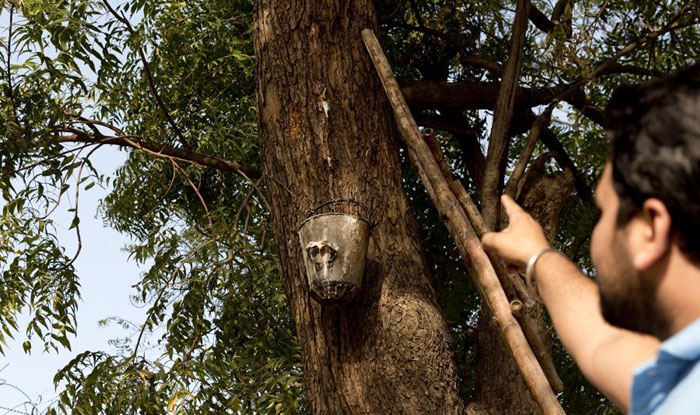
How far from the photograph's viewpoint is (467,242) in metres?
3.57

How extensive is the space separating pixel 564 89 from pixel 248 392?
2.12m

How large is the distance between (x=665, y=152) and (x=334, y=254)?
2589mm

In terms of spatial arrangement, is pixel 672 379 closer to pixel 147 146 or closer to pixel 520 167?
pixel 520 167

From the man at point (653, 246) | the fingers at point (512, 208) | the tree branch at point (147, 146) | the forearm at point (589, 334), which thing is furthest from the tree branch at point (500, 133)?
the man at point (653, 246)

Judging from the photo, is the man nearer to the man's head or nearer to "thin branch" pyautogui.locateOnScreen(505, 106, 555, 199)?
the man's head

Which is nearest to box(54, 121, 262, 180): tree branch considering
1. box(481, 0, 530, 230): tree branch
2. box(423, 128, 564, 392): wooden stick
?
box(481, 0, 530, 230): tree branch

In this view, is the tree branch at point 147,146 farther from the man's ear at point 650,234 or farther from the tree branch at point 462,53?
the man's ear at point 650,234

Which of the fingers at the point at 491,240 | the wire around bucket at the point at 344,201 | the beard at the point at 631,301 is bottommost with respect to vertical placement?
the beard at the point at 631,301

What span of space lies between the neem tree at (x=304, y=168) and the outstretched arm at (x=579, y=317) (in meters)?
1.99

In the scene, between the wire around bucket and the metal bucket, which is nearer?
the metal bucket

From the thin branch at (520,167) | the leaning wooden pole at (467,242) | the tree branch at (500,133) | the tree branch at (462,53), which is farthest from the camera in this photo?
the tree branch at (462,53)

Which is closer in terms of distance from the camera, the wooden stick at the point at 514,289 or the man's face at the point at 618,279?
the man's face at the point at 618,279

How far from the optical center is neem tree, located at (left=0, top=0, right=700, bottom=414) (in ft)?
12.1

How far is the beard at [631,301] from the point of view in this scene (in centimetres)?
103
